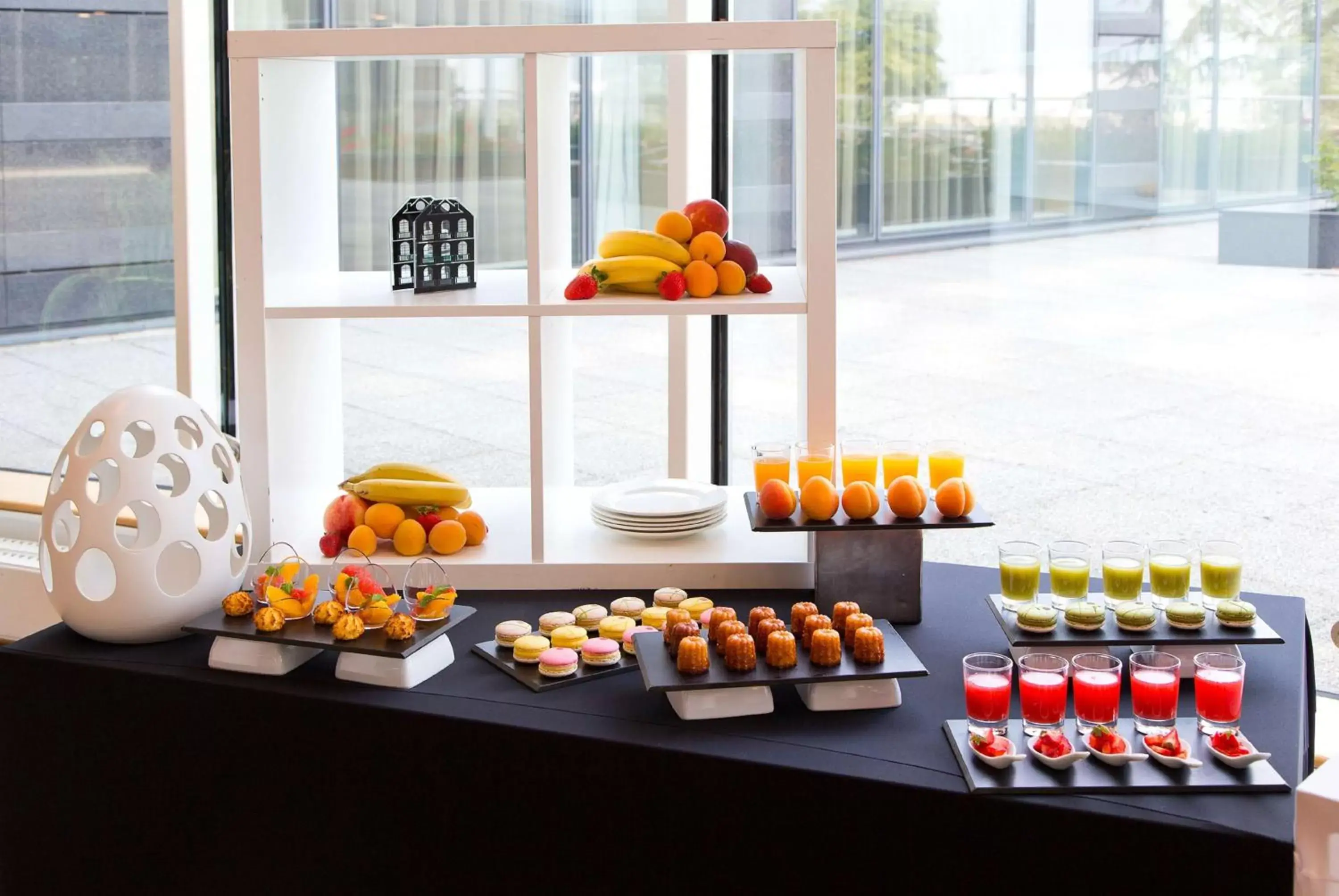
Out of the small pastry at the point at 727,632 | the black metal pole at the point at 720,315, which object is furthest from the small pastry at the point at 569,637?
the black metal pole at the point at 720,315

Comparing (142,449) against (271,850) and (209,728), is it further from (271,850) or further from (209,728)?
(271,850)

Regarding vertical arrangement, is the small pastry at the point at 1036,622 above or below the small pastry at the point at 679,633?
above

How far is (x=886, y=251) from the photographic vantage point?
2877 mm

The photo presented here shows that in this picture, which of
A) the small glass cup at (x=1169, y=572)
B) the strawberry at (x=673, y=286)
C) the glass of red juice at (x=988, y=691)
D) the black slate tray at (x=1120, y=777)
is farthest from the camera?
the strawberry at (x=673, y=286)

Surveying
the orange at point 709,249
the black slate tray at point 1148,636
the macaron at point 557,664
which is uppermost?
the orange at point 709,249

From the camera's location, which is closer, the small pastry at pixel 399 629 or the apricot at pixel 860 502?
the small pastry at pixel 399 629

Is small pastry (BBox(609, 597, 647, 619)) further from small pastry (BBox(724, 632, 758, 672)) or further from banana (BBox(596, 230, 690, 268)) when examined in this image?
banana (BBox(596, 230, 690, 268))

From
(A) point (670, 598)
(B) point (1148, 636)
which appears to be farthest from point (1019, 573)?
(A) point (670, 598)

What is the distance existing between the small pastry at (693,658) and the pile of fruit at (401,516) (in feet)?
2.03

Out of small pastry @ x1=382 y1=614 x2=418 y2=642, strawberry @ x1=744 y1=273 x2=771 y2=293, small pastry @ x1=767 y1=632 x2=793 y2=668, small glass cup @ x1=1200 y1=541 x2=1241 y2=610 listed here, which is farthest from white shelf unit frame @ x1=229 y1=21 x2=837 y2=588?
small glass cup @ x1=1200 y1=541 x2=1241 y2=610

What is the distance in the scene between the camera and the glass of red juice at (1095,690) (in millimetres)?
1604

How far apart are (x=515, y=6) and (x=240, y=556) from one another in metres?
1.40

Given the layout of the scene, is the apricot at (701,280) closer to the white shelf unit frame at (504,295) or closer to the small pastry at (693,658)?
the white shelf unit frame at (504,295)

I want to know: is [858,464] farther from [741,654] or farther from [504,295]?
[504,295]
